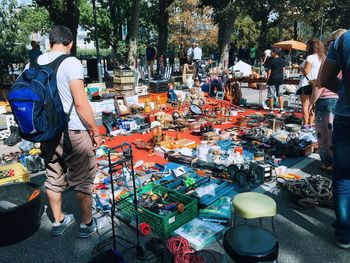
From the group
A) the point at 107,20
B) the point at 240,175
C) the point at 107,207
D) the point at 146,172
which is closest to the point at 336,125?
the point at 240,175

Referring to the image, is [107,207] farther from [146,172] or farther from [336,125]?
[336,125]

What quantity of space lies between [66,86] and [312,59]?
5.40m

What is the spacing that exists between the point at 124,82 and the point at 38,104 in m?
8.40

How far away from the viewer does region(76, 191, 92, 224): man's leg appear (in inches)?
136

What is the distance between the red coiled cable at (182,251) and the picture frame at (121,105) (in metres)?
7.06

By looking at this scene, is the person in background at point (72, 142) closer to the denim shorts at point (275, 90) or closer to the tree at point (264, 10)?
the denim shorts at point (275, 90)

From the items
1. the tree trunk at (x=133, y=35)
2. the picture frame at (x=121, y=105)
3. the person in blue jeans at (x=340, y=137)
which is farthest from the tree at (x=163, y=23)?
the person in blue jeans at (x=340, y=137)

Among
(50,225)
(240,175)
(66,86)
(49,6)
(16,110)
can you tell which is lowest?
(50,225)

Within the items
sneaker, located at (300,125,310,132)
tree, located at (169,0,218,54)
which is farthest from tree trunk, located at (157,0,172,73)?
tree, located at (169,0,218,54)

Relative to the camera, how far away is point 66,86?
3.21m

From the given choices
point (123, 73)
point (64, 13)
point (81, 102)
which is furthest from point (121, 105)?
point (81, 102)

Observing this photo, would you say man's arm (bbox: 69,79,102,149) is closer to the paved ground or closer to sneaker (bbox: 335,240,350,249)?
the paved ground

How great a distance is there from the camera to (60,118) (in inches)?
125

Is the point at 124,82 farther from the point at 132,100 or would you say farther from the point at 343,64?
the point at 343,64
